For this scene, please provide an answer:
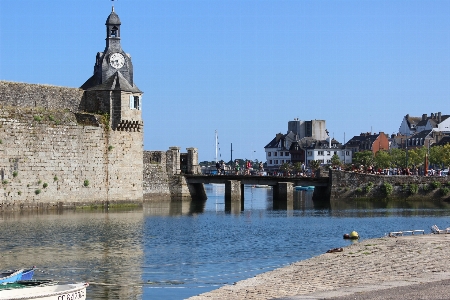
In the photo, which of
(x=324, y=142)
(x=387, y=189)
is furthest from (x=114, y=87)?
(x=324, y=142)

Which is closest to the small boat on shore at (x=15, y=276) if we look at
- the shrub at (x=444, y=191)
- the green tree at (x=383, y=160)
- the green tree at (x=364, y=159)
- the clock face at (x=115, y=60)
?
the clock face at (x=115, y=60)

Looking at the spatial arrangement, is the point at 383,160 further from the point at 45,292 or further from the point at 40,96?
the point at 45,292

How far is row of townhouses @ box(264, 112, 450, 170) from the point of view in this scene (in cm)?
16150

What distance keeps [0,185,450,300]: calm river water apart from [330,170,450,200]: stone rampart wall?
9939 mm

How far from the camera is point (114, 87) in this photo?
211ft

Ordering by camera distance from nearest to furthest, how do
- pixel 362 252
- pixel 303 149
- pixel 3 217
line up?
pixel 362 252 < pixel 3 217 < pixel 303 149

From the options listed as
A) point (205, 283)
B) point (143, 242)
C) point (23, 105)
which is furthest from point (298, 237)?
point (23, 105)

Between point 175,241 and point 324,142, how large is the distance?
123 metres

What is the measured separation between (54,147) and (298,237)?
68.4 ft

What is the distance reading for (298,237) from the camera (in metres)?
44.0

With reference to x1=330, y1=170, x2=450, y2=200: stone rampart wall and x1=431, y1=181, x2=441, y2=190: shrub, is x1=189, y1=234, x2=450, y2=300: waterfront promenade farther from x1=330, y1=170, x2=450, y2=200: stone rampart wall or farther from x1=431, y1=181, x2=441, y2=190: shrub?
x1=431, y1=181, x2=441, y2=190: shrub

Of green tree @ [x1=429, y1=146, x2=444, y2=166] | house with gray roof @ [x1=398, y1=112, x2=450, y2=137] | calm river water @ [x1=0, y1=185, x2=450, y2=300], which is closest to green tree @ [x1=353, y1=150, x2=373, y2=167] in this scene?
green tree @ [x1=429, y1=146, x2=444, y2=166]

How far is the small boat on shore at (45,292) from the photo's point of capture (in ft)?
75.4

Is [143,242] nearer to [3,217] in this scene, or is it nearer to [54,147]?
[3,217]
